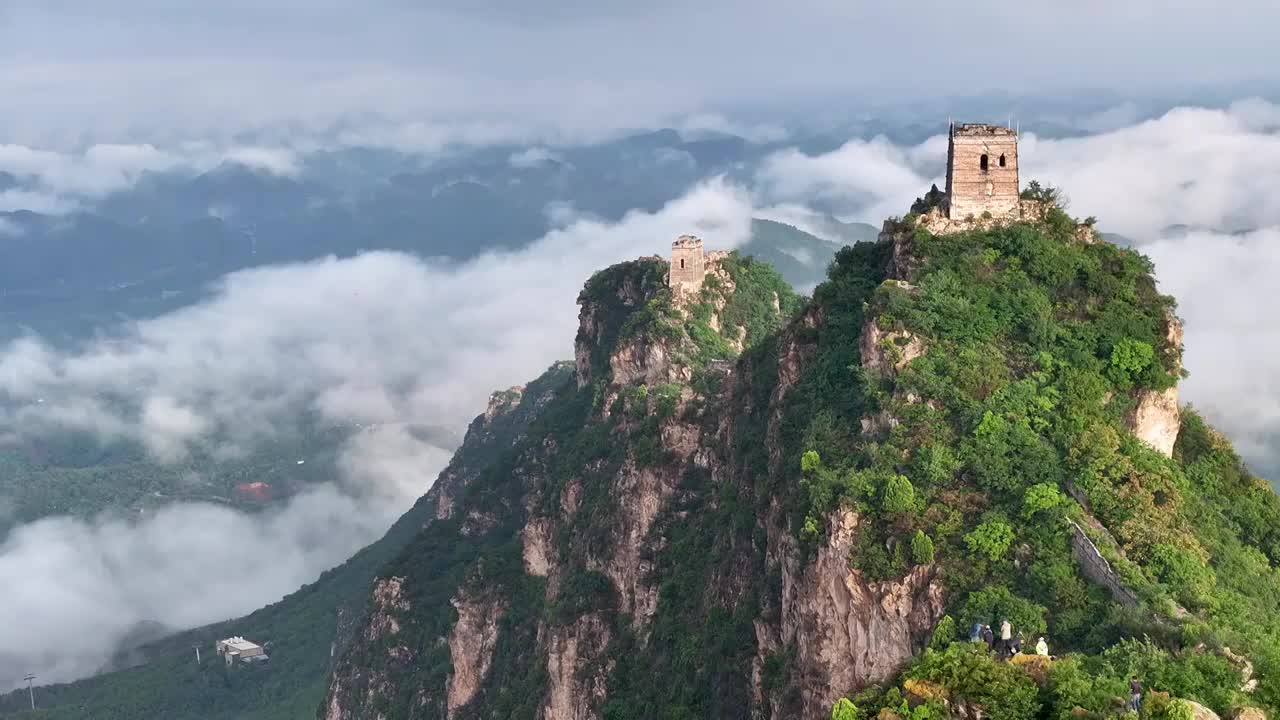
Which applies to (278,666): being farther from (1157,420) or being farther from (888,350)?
(1157,420)

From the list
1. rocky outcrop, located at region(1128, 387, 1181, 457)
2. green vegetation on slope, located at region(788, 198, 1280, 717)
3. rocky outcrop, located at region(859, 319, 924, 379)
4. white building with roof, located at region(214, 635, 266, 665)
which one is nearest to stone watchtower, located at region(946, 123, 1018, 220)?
green vegetation on slope, located at region(788, 198, 1280, 717)

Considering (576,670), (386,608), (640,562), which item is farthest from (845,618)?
(386,608)

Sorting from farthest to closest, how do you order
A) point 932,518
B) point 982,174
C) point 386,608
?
point 386,608 → point 982,174 → point 932,518

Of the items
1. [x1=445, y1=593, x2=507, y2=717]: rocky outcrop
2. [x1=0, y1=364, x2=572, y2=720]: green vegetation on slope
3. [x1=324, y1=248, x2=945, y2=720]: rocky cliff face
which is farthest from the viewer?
[x1=0, y1=364, x2=572, y2=720]: green vegetation on slope

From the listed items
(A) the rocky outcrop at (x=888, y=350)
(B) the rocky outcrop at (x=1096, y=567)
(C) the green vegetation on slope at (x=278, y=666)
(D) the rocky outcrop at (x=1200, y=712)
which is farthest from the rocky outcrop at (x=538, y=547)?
(D) the rocky outcrop at (x=1200, y=712)

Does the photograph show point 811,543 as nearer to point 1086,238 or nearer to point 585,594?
point 1086,238

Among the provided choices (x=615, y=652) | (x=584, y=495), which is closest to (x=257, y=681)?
(x=584, y=495)

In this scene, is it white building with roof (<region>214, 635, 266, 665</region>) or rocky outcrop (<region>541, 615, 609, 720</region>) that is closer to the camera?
rocky outcrop (<region>541, 615, 609, 720</region>)

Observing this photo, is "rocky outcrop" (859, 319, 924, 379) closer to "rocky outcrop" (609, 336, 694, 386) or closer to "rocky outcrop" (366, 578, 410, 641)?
"rocky outcrop" (609, 336, 694, 386)
